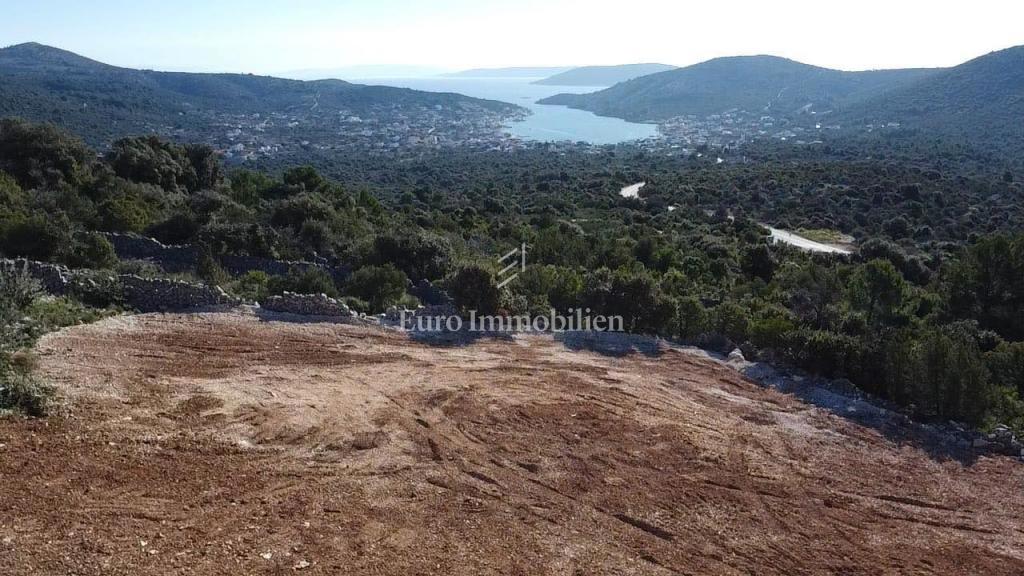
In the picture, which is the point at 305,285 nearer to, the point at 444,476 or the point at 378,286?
the point at 378,286

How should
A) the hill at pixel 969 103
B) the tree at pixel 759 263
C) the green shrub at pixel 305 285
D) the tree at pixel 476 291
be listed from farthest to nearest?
the hill at pixel 969 103, the tree at pixel 759 263, the green shrub at pixel 305 285, the tree at pixel 476 291

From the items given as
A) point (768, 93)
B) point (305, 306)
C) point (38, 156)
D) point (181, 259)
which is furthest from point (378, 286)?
point (768, 93)

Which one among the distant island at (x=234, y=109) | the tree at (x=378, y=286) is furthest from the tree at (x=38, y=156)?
the distant island at (x=234, y=109)

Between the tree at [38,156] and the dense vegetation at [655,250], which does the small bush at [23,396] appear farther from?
the tree at [38,156]

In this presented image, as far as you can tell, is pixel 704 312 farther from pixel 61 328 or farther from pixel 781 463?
pixel 61 328

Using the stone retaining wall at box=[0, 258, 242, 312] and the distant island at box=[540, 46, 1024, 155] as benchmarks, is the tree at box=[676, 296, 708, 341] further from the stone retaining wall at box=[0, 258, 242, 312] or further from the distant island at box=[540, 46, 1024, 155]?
the distant island at box=[540, 46, 1024, 155]

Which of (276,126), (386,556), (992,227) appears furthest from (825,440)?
(276,126)

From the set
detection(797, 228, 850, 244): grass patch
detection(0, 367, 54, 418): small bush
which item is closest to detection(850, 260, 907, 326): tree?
detection(0, 367, 54, 418): small bush
